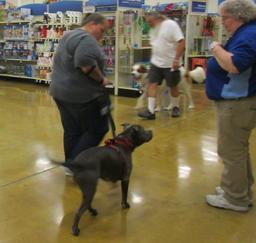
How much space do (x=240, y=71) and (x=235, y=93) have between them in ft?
0.62

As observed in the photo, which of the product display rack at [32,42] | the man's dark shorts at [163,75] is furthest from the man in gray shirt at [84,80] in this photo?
the product display rack at [32,42]

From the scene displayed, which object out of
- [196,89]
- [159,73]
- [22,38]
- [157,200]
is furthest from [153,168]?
[22,38]

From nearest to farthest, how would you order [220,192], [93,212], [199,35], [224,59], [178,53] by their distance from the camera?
[224,59], [93,212], [220,192], [178,53], [199,35]

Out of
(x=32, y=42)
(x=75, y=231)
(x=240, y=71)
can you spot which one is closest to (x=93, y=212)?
(x=75, y=231)

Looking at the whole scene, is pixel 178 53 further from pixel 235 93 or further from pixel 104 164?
pixel 104 164

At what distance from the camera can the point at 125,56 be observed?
7680 millimetres

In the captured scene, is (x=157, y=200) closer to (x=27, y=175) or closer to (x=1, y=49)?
(x=27, y=175)

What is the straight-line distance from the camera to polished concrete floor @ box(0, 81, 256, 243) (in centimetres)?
245

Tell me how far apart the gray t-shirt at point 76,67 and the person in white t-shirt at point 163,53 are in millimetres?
2525

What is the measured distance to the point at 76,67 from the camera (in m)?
2.84

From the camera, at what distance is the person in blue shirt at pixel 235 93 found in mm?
2301

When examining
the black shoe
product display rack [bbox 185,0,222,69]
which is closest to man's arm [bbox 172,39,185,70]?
the black shoe

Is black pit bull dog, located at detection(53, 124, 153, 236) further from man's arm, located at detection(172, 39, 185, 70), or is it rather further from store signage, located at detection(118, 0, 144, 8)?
store signage, located at detection(118, 0, 144, 8)

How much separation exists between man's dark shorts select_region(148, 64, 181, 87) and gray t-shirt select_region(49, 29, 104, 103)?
260 cm
